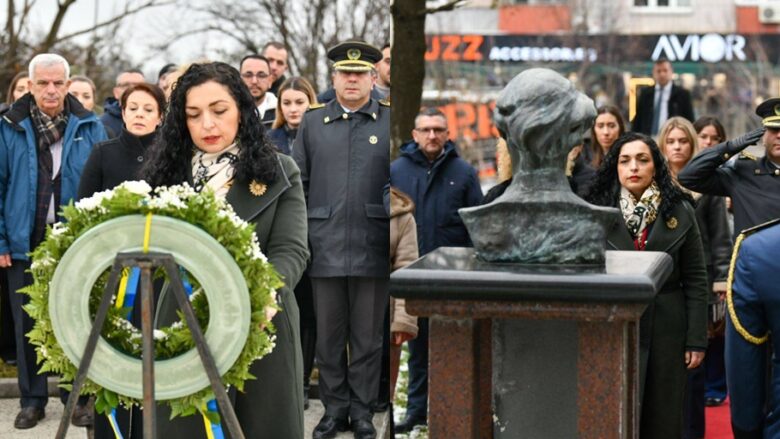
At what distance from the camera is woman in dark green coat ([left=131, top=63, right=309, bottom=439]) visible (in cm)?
436

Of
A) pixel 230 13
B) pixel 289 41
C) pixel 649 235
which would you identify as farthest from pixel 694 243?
pixel 289 41

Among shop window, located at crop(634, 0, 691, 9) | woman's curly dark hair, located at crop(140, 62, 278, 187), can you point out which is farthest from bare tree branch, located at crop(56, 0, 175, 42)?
shop window, located at crop(634, 0, 691, 9)

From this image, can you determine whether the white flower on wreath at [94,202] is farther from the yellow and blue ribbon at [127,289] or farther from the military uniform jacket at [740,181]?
the military uniform jacket at [740,181]

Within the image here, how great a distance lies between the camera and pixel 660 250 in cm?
576

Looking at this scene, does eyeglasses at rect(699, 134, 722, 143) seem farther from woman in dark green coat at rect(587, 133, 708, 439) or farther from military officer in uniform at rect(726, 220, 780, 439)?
military officer in uniform at rect(726, 220, 780, 439)

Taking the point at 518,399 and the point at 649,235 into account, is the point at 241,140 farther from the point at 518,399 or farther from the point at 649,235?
the point at 649,235

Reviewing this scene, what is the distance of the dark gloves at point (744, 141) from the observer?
6.61 meters

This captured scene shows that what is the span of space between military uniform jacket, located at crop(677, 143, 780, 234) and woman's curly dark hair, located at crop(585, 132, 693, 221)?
895 millimetres

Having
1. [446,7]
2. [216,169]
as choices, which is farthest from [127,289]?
[446,7]

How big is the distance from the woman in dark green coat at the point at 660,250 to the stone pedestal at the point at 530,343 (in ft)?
3.97

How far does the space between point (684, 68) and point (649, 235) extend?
65.5 feet

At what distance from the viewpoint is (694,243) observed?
5.88m

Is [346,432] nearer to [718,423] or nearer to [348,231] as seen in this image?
[348,231]

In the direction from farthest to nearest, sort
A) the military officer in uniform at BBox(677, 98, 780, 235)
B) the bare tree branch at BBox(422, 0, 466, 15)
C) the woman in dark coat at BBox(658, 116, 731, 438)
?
the bare tree branch at BBox(422, 0, 466, 15)
the woman in dark coat at BBox(658, 116, 731, 438)
the military officer in uniform at BBox(677, 98, 780, 235)
